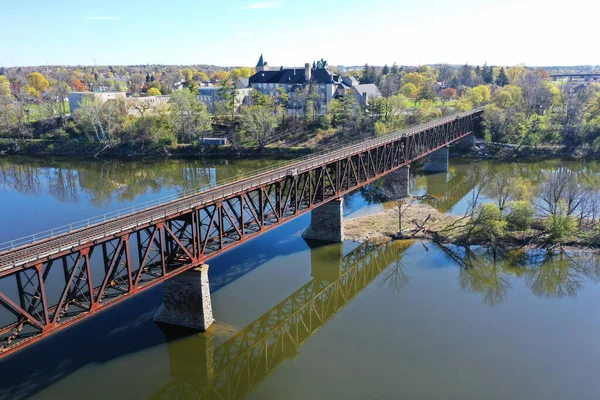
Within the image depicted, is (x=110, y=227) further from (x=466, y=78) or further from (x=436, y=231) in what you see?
(x=466, y=78)

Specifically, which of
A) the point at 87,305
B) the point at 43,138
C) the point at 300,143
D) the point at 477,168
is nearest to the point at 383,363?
the point at 87,305

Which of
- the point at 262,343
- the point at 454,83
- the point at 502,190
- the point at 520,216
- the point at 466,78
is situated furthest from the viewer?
the point at 466,78

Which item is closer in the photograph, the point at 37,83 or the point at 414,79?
the point at 414,79

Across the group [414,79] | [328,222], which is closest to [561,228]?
[328,222]

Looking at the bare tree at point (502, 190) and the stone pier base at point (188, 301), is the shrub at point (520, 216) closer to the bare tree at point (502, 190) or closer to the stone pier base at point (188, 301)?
the bare tree at point (502, 190)

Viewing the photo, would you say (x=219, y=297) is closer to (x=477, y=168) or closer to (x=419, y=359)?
(x=419, y=359)

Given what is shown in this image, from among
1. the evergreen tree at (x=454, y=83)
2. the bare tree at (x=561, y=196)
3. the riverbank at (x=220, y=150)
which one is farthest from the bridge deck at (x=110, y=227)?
the evergreen tree at (x=454, y=83)
